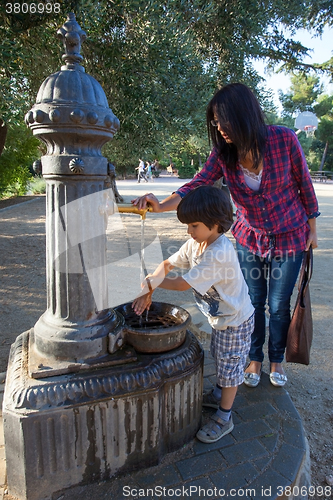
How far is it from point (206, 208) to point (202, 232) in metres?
0.13

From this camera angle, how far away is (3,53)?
3.39 meters

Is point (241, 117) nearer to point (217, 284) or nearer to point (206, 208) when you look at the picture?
point (206, 208)

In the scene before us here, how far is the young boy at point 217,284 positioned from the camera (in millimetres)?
1668

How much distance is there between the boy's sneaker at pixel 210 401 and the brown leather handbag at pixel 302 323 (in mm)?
516

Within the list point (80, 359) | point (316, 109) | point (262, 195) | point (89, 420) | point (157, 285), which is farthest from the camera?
point (316, 109)

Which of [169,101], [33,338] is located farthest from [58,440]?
[169,101]

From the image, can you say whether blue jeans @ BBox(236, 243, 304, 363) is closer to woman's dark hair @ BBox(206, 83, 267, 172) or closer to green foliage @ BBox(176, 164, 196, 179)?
woman's dark hair @ BBox(206, 83, 267, 172)

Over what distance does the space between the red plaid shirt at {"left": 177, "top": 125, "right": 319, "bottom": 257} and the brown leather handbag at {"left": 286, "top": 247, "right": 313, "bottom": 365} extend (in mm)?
137

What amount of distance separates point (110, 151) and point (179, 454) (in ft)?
19.9

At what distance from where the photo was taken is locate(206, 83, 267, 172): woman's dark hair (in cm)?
177

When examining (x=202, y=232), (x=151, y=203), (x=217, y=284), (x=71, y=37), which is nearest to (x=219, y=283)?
(x=217, y=284)

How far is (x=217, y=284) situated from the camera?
1.75 metres

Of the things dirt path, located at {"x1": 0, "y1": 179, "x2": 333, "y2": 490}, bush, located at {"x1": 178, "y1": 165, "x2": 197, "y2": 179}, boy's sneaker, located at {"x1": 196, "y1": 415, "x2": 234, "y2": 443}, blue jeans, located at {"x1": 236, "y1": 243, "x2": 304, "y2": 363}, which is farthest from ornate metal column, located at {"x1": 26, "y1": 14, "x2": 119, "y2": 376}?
bush, located at {"x1": 178, "y1": 165, "x2": 197, "y2": 179}

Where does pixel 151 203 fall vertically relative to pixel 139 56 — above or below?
below
